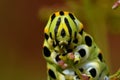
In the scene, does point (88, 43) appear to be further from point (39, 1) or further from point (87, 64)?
point (39, 1)

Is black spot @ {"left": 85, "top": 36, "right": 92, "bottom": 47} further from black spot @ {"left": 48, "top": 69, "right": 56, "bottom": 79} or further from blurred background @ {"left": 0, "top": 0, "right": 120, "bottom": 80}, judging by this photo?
blurred background @ {"left": 0, "top": 0, "right": 120, "bottom": 80}

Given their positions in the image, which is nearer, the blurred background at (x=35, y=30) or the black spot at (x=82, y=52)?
the black spot at (x=82, y=52)

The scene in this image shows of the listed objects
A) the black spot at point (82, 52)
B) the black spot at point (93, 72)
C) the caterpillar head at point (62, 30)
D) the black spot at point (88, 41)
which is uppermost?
the caterpillar head at point (62, 30)

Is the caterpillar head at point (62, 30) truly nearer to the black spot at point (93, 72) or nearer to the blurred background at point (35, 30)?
the black spot at point (93, 72)

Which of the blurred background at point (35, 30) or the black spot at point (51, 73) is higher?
the blurred background at point (35, 30)

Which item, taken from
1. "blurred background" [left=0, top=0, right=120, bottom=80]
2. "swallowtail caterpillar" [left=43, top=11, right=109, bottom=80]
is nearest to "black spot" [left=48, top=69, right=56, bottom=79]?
"swallowtail caterpillar" [left=43, top=11, right=109, bottom=80]

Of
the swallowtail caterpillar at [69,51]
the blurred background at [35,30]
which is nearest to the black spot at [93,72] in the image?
the swallowtail caterpillar at [69,51]

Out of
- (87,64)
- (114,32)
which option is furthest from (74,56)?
(114,32)
